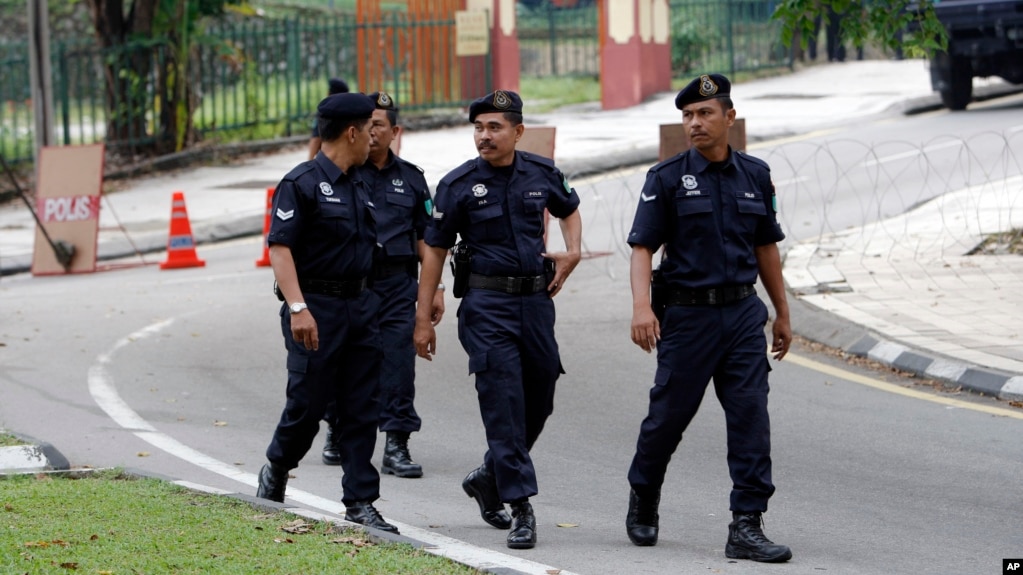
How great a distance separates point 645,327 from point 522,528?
3.12ft

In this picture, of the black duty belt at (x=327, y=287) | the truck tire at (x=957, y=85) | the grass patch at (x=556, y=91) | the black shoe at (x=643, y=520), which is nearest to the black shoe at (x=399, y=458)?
the black duty belt at (x=327, y=287)

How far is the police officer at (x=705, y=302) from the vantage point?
5.96 metres

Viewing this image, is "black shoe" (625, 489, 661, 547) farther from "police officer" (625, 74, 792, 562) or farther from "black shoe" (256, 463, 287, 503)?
"black shoe" (256, 463, 287, 503)

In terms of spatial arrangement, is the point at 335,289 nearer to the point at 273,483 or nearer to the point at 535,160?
the point at 273,483

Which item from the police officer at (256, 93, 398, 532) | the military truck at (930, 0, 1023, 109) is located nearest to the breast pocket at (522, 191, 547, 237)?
the police officer at (256, 93, 398, 532)

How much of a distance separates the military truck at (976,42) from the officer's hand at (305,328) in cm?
1731

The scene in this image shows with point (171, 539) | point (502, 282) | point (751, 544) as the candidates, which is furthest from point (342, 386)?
point (751, 544)

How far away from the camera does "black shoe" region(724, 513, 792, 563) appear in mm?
5789

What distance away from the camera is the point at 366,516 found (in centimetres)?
625

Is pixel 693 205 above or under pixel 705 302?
above

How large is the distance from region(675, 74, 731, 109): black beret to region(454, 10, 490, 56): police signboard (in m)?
21.7

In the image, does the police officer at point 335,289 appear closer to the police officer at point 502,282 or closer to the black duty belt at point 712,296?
the police officer at point 502,282

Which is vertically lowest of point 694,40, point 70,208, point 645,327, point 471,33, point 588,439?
point 588,439

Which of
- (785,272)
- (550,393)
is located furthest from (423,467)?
(785,272)
